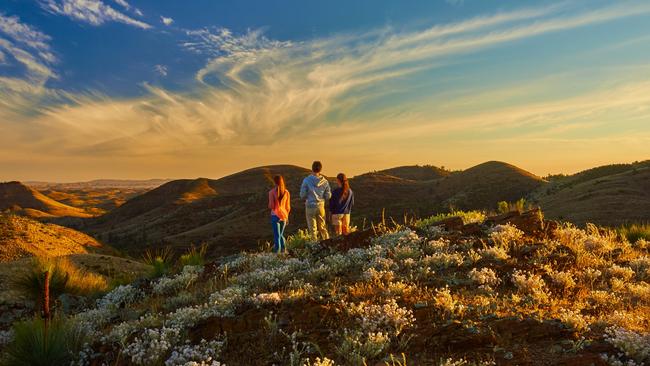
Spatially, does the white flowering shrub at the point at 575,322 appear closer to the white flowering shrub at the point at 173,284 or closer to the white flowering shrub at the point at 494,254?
the white flowering shrub at the point at 494,254

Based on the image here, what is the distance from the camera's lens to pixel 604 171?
4534 centimetres

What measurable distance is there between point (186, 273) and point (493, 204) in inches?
1467

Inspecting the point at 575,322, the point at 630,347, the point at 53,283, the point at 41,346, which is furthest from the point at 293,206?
the point at 630,347

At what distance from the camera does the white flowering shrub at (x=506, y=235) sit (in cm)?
973

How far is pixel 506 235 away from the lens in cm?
1011

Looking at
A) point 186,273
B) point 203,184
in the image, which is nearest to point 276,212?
point 186,273

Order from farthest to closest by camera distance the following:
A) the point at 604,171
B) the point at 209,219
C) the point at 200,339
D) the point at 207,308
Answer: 1. the point at 209,219
2. the point at 604,171
3. the point at 207,308
4. the point at 200,339

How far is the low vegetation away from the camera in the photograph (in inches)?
198

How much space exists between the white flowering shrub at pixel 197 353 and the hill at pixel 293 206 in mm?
25657

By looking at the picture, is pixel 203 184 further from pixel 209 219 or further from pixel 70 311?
pixel 70 311

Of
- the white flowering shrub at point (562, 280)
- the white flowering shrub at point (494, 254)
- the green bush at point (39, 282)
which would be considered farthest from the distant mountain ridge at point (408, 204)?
the green bush at point (39, 282)

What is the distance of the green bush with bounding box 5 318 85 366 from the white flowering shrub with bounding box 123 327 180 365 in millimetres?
820

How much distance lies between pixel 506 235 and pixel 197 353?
7420mm

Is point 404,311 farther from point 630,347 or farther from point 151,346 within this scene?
point 151,346
